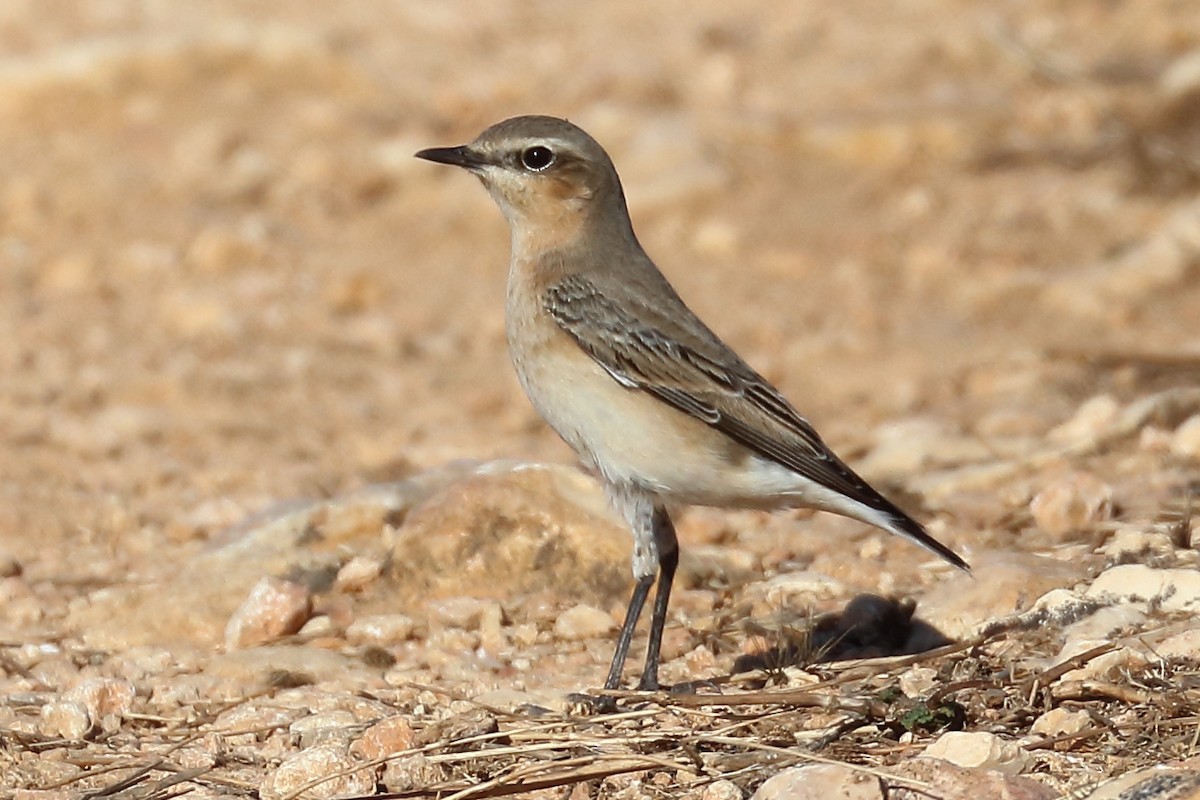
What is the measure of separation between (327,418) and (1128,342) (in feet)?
15.0

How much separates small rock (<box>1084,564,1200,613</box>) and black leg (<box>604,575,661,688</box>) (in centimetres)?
156

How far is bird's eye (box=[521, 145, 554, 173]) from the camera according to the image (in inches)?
276

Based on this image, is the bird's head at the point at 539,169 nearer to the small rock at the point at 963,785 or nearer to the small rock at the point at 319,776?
the small rock at the point at 319,776

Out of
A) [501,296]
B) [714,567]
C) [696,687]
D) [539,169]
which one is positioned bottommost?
[696,687]

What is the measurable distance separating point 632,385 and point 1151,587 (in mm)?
1956

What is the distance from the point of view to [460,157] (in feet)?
23.0

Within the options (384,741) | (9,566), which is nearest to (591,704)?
(384,741)

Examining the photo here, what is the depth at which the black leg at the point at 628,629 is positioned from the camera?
6.10 meters

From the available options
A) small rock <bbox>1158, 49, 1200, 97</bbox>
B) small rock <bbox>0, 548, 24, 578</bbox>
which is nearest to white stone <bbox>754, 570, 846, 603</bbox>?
small rock <bbox>0, 548, 24, 578</bbox>

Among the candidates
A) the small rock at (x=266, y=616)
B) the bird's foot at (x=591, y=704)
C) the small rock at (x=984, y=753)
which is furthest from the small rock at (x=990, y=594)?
the small rock at (x=266, y=616)

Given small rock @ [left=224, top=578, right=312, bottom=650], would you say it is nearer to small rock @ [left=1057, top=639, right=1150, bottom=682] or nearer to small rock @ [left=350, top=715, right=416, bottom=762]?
small rock @ [left=350, top=715, right=416, bottom=762]

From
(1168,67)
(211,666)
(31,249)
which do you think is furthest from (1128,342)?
(31,249)

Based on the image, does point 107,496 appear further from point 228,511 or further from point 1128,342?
point 1128,342

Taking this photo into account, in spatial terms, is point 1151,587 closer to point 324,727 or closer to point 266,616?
point 324,727
